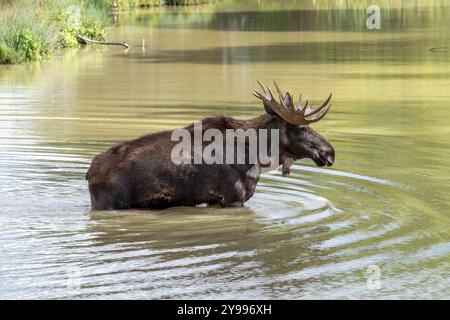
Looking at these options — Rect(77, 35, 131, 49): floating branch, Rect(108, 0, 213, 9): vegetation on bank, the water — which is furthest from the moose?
Rect(108, 0, 213, 9): vegetation on bank

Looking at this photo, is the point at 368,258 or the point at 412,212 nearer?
the point at 368,258

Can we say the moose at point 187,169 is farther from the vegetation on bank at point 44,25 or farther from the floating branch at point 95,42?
the floating branch at point 95,42

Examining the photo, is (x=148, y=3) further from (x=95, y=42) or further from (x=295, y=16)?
(x=95, y=42)

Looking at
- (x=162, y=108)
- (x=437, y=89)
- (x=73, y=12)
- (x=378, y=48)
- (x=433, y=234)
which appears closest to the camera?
(x=433, y=234)

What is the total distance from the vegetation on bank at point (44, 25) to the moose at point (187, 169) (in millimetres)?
21495

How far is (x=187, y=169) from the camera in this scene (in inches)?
507

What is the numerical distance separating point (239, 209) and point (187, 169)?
0.80 meters

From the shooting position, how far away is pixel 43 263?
35.8 ft

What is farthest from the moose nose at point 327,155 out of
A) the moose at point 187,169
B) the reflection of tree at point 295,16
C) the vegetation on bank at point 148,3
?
the vegetation on bank at point 148,3

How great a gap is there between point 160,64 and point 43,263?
894 inches

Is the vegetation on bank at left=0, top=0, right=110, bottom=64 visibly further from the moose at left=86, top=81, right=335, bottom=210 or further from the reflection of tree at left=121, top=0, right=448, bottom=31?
the moose at left=86, top=81, right=335, bottom=210
